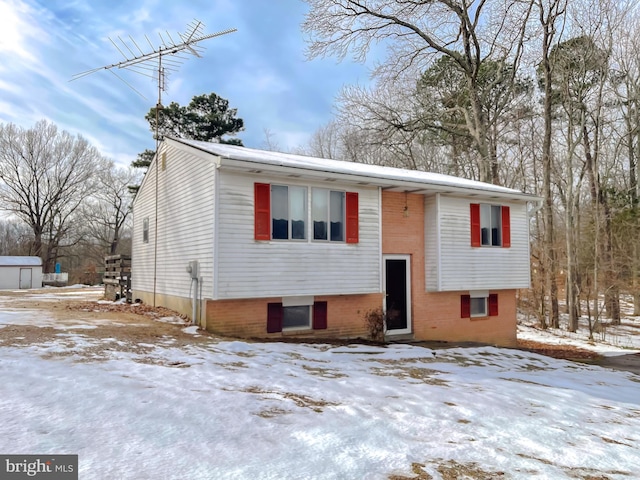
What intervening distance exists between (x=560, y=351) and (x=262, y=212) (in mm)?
10944


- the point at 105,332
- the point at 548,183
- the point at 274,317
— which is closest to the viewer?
the point at 105,332

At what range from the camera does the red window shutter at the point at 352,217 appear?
11.0 metres

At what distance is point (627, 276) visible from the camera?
840 inches

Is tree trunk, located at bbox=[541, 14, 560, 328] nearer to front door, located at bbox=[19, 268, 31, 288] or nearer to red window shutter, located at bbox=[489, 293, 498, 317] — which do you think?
red window shutter, located at bbox=[489, 293, 498, 317]

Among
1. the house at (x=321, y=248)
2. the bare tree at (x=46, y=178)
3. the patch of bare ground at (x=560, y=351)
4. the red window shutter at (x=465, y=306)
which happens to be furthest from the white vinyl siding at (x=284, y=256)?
the bare tree at (x=46, y=178)

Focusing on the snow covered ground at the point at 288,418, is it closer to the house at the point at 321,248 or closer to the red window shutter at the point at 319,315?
the house at the point at 321,248

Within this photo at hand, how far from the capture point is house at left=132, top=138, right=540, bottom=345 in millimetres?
9664

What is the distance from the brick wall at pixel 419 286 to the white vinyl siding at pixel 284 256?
904 millimetres

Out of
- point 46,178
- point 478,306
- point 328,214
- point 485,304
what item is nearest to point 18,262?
point 46,178

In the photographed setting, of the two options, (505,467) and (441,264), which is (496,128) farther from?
(505,467)

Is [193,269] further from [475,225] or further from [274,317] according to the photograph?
[475,225]

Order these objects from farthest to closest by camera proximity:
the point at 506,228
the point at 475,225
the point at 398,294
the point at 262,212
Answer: the point at 506,228
the point at 475,225
the point at 398,294
the point at 262,212

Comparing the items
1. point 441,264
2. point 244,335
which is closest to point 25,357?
point 244,335

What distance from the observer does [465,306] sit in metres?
13.5
